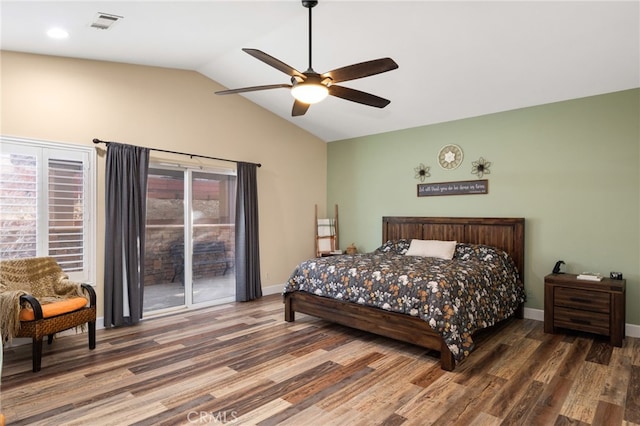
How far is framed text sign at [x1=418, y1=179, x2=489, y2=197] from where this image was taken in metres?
5.20

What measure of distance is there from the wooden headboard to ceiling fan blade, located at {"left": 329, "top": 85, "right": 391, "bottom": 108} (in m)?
2.52

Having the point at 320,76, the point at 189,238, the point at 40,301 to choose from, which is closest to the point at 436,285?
the point at 320,76

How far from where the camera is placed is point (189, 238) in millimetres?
5289

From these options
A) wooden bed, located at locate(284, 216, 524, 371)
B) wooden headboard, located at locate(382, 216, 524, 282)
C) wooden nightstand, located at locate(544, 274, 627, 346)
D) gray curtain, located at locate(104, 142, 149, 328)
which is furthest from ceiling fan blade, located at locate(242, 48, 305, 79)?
wooden nightstand, located at locate(544, 274, 627, 346)

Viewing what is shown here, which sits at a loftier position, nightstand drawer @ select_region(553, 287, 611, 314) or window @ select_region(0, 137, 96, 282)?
window @ select_region(0, 137, 96, 282)

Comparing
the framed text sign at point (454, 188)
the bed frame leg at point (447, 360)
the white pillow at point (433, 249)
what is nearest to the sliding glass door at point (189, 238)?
the white pillow at point (433, 249)

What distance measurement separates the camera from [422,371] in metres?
3.27

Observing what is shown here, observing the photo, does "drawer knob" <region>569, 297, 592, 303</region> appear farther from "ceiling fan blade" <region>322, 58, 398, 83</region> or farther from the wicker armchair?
the wicker armchair

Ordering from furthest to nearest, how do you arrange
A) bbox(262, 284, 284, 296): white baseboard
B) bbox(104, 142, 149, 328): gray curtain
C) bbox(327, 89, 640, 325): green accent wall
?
1. bbox(262, 284, 284, 296): white baseboard
2. bbox(104, 142, 149, 328): gray curtain
3. bbox(327, 89, 640, 325): green accent wall

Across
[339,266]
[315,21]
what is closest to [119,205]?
[339,266]

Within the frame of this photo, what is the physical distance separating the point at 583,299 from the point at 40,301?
17.8 ft

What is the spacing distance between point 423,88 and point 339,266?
2441mm

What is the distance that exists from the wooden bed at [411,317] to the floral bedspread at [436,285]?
9cm

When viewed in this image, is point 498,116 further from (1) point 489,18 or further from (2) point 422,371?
(2) point 422,371
